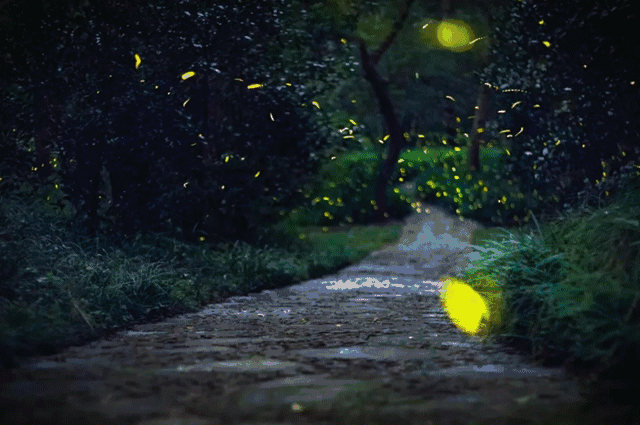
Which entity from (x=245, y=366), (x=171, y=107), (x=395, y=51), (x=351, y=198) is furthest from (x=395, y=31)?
(x=245, y=366)

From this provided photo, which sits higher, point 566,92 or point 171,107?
point 171,107

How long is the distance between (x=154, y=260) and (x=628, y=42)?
8.07 metres

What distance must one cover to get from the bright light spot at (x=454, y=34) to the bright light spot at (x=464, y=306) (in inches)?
818

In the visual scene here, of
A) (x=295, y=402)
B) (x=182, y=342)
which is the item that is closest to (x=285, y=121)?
(x=182, y=342)

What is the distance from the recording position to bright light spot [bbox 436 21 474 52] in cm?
3666

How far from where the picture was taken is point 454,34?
3759 cm

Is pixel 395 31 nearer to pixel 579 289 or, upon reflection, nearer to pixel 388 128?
pixel 388 128

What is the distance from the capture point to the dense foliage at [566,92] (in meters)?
15.0

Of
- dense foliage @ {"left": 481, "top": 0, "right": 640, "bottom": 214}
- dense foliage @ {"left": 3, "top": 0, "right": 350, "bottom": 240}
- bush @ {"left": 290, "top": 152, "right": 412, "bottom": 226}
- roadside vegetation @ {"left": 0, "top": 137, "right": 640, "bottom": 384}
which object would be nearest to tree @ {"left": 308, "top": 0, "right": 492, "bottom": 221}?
bush @ {"left": 290, "top": 152, "right": 412, "bottom": 226}

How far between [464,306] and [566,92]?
162 inches

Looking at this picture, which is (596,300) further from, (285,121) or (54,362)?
(285,121)

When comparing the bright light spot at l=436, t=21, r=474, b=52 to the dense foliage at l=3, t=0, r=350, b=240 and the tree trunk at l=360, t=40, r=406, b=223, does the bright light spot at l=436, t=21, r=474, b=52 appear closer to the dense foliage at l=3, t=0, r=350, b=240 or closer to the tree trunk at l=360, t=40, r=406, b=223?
the tree trunk at l=360, t=40, r=406, b=223

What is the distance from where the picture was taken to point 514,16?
1703cm

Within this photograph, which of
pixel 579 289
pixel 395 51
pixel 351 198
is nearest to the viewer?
pixel 579 289
